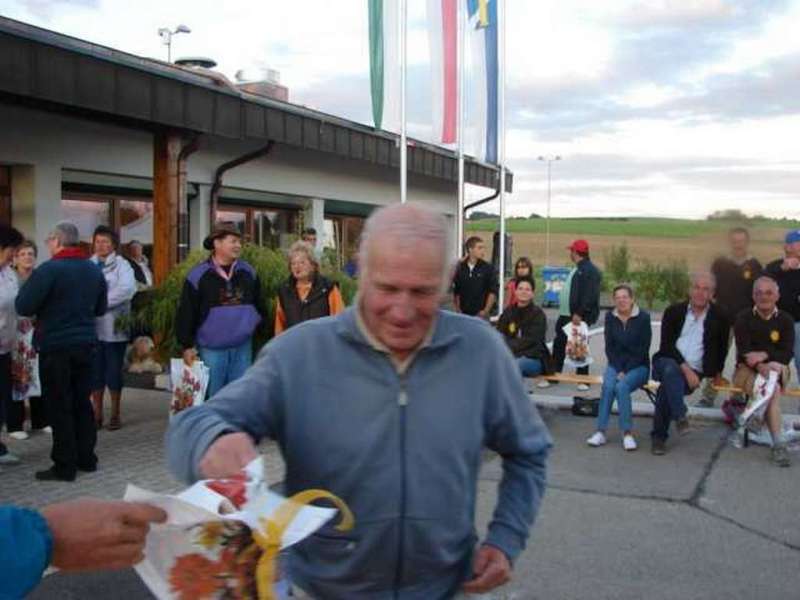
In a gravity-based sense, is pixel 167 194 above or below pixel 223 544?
above

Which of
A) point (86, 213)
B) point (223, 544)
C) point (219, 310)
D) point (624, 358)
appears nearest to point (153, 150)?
point (86, 213)

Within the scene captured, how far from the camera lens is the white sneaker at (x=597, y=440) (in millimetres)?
7726

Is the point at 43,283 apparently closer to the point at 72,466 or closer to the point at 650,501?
the point at 72,466

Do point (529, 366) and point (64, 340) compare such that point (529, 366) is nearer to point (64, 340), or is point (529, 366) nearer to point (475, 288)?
point (475, 288)

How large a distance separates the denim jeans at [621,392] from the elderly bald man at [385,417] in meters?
5.84

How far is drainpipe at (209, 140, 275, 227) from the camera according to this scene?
13023mm

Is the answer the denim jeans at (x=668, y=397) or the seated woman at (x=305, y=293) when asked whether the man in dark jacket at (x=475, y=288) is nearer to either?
the denim jeans at (x=668, y=397)

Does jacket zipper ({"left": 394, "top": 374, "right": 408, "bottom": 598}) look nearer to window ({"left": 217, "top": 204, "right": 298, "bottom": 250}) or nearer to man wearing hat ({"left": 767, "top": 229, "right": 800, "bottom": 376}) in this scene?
man wearing hat ({"left": 767, "top": 229, "right": 800, "bottom": 376})

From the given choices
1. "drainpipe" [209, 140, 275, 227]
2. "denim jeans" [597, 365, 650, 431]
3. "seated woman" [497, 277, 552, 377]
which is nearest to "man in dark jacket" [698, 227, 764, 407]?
"denim jeans" [597, 365, 650, 431]

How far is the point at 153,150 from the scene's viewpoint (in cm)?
1135

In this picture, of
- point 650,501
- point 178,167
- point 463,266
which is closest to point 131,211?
point 178,167

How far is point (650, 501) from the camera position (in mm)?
6074

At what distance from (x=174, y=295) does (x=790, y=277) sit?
622 centimetres

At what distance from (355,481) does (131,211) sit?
11.6m
